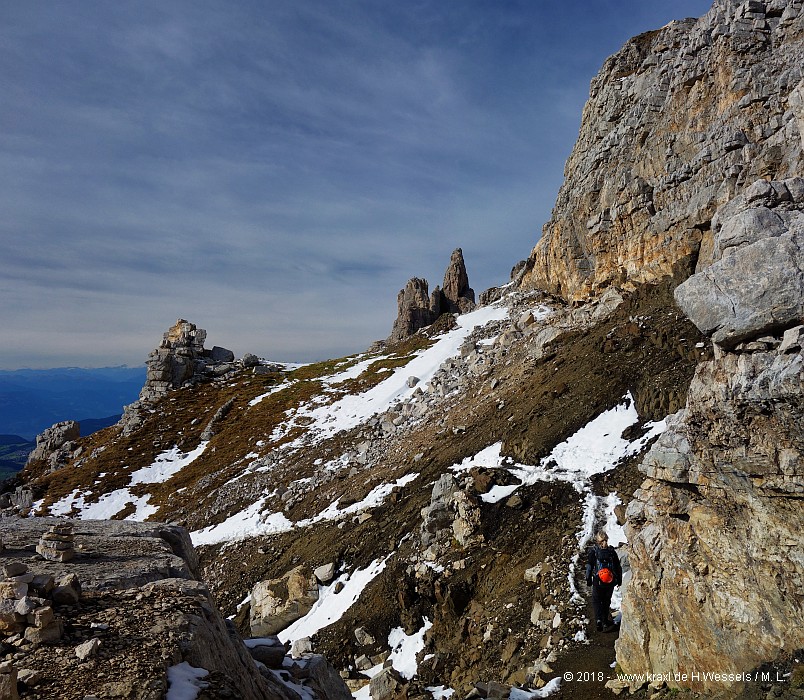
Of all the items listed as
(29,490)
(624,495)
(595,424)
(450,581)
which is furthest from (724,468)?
(29,490)

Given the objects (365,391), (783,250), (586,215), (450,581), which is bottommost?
(450,581)

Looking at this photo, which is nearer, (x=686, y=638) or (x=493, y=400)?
(x=686, y=638)

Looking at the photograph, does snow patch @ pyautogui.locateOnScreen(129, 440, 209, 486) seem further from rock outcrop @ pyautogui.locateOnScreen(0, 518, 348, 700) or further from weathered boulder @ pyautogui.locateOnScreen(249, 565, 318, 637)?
rock outcrop @ pyautogui.locateOnScreen(0, 518, 348, 700)

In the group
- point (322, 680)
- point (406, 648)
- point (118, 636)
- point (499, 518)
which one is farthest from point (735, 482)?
point (406, 648)

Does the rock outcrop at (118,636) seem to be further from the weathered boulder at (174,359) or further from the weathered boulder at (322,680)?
the weathered boulder at (174,359)

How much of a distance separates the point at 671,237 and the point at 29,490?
238ft

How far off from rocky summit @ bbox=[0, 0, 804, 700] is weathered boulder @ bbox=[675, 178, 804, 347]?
0.05 m

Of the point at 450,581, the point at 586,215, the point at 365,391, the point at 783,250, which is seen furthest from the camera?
the point at 365,391

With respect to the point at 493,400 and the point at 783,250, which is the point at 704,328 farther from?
the point at 493,400

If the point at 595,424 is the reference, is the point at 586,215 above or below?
above

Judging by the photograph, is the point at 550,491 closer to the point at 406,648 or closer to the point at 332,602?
the point at 406,648

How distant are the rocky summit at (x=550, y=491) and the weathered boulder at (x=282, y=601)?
15 centimetres

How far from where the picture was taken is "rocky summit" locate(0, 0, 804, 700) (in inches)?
312

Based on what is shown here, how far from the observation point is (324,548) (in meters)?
24.8
